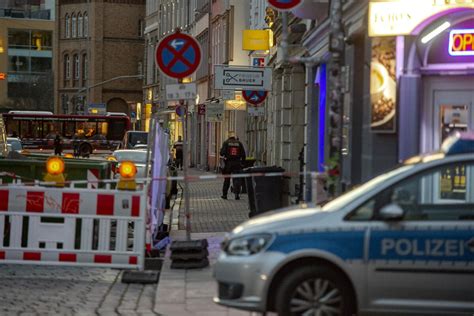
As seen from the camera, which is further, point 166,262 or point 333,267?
point 166,262

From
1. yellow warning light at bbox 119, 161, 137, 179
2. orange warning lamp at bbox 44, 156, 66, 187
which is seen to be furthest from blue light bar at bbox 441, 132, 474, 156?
orange warning lamp at bbox 44, 156, 66, 187

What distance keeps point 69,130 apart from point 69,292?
53.3m

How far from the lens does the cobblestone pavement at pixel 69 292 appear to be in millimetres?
9328

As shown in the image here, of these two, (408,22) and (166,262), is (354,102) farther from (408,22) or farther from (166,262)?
(166,262)

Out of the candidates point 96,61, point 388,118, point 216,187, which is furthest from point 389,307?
point 96,61

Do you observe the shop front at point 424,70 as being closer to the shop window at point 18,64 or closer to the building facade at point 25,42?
the building facade at point 25,42

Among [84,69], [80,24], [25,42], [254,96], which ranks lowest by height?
[254,96]

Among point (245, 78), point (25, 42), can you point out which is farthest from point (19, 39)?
point (245, 78)

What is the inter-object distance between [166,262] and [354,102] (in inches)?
196

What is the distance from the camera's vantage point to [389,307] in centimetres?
768

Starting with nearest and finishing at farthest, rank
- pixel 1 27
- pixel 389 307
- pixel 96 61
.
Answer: pixel 389 307 < pixel 96 61 < pixel 1 27

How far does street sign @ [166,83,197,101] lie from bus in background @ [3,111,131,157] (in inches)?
1851

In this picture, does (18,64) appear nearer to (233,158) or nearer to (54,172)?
(233,158)

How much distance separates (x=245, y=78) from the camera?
23406 millimetres
